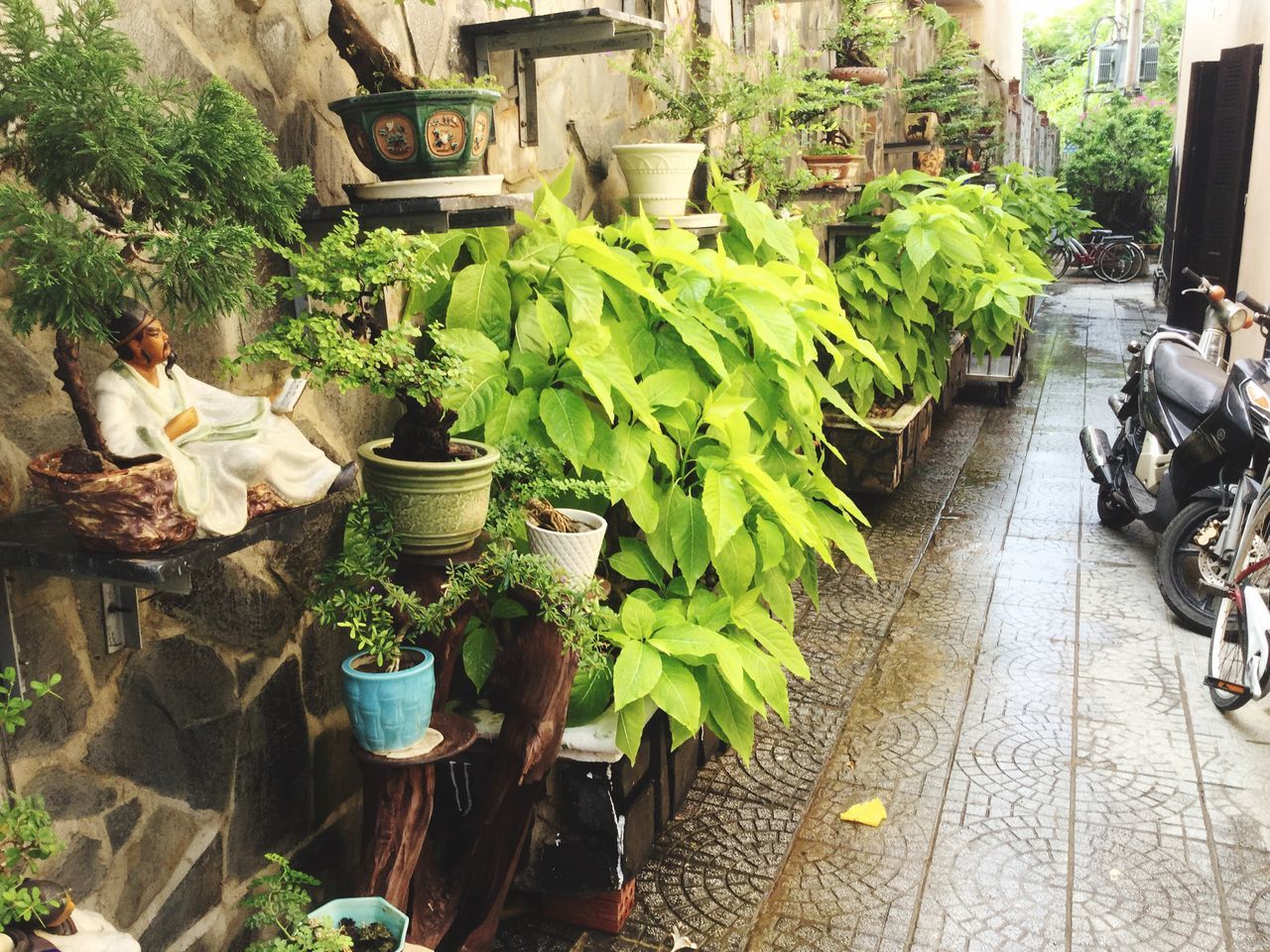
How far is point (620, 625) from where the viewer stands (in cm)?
258

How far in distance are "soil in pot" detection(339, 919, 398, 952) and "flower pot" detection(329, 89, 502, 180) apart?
1.41 meters

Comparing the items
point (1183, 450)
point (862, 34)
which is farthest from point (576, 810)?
point (862, 34)

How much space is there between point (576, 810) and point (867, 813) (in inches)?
36.8

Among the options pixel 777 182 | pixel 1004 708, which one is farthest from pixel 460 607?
pixel 777 182

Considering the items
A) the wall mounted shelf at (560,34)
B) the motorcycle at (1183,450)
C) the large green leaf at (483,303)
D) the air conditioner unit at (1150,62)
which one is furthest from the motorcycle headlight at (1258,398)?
the air conditioner unit at (1150,62)

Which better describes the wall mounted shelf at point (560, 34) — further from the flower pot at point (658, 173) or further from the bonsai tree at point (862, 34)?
the bonsai tree at point (862, 34)

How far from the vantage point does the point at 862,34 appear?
6379mm

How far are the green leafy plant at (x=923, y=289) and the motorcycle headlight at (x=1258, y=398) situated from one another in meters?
1.39

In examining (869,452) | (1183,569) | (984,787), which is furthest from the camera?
(869,452)

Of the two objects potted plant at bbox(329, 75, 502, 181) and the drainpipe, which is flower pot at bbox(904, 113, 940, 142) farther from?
the drainpipe

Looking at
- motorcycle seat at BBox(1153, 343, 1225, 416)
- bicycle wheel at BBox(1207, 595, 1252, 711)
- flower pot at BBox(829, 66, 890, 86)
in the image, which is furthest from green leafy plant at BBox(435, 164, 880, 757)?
flower pot at BBox(829, 66, 890, 86)

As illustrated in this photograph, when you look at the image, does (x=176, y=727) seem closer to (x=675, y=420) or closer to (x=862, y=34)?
(x=675, y=420)

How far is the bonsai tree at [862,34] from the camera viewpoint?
634cm

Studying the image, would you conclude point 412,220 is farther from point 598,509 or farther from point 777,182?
point 777,182
